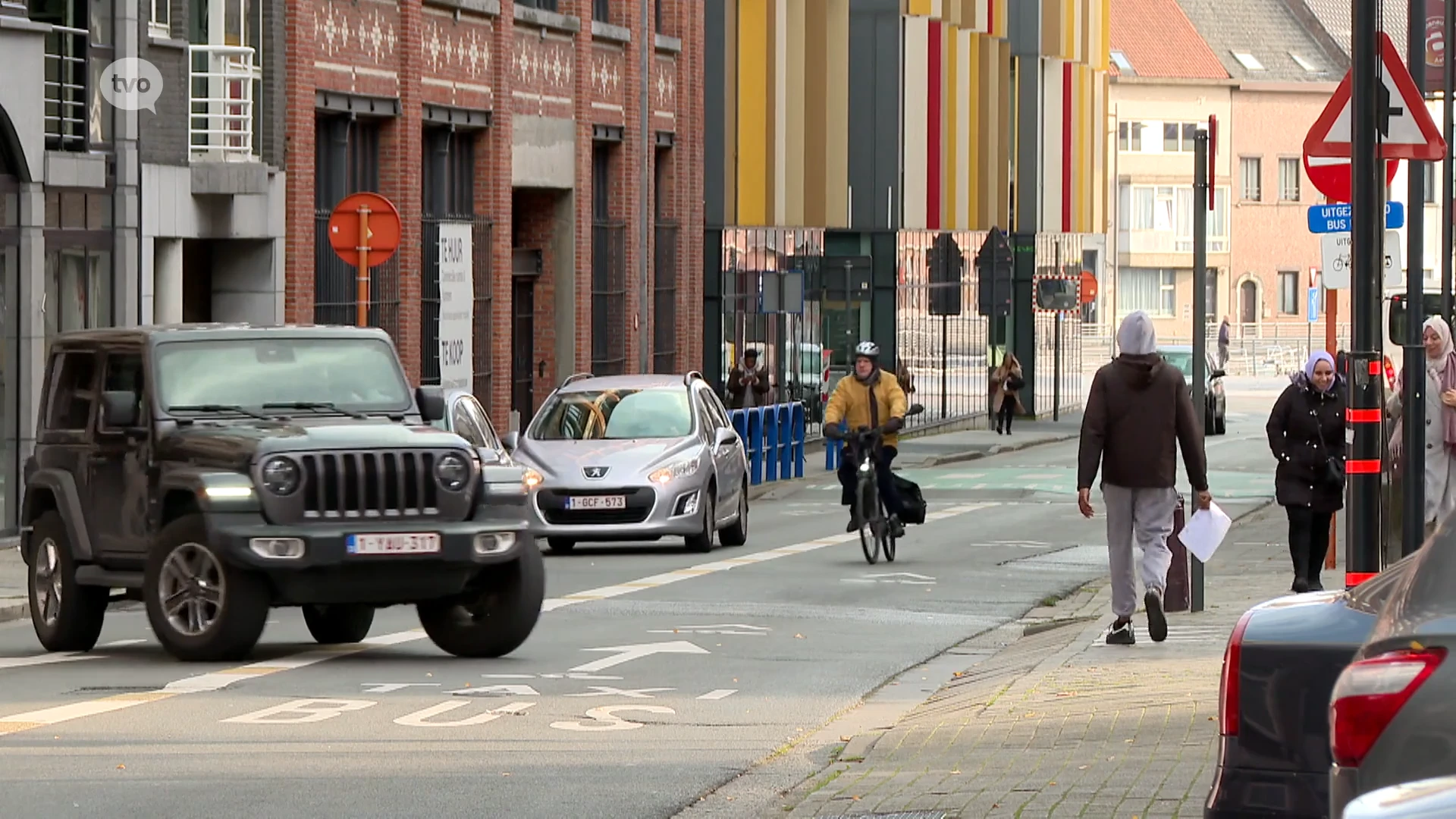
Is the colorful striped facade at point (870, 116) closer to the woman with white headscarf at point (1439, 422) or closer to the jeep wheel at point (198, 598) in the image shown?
the woman with white headscarf at point (1439, 422)

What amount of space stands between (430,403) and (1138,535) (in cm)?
383

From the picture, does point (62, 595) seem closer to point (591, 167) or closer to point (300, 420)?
point (300, 420)

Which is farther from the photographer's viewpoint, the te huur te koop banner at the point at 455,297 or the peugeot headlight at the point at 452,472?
the te huur te koop banner at the point at 455,297

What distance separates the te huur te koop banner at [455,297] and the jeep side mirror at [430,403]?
9.85m

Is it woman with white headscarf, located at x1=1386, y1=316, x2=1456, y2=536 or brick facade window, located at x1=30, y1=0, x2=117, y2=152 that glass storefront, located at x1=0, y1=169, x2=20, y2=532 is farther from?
woman with white headscarf, located at x1=1386, y1=316, x2=1456, y2=536

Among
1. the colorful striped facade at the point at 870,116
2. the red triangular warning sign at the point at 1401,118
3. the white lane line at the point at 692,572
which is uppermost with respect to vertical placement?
the colorful striped facade at the point at 870,116

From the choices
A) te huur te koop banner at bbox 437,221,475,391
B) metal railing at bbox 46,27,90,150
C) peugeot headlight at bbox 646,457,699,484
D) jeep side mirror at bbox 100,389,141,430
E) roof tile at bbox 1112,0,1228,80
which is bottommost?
peugeot headlight at bbox 646,457,699,484

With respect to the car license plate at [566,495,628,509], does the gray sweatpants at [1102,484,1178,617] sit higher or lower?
higher

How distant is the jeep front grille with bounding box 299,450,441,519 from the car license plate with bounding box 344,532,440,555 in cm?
15

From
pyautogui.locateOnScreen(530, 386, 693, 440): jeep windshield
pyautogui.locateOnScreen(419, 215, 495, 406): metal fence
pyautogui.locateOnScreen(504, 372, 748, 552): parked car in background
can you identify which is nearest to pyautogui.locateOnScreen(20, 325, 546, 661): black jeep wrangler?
pyautogui.locateOnScreen(504, 372, 748, 552): parked car in background

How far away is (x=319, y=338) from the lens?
596 inches

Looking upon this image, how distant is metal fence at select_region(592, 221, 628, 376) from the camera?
41562 mm

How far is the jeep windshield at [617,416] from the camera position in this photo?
24.4 metres

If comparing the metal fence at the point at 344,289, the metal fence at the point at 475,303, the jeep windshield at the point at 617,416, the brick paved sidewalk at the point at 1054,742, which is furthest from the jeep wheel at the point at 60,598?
the metal fence at the point at 475,303
